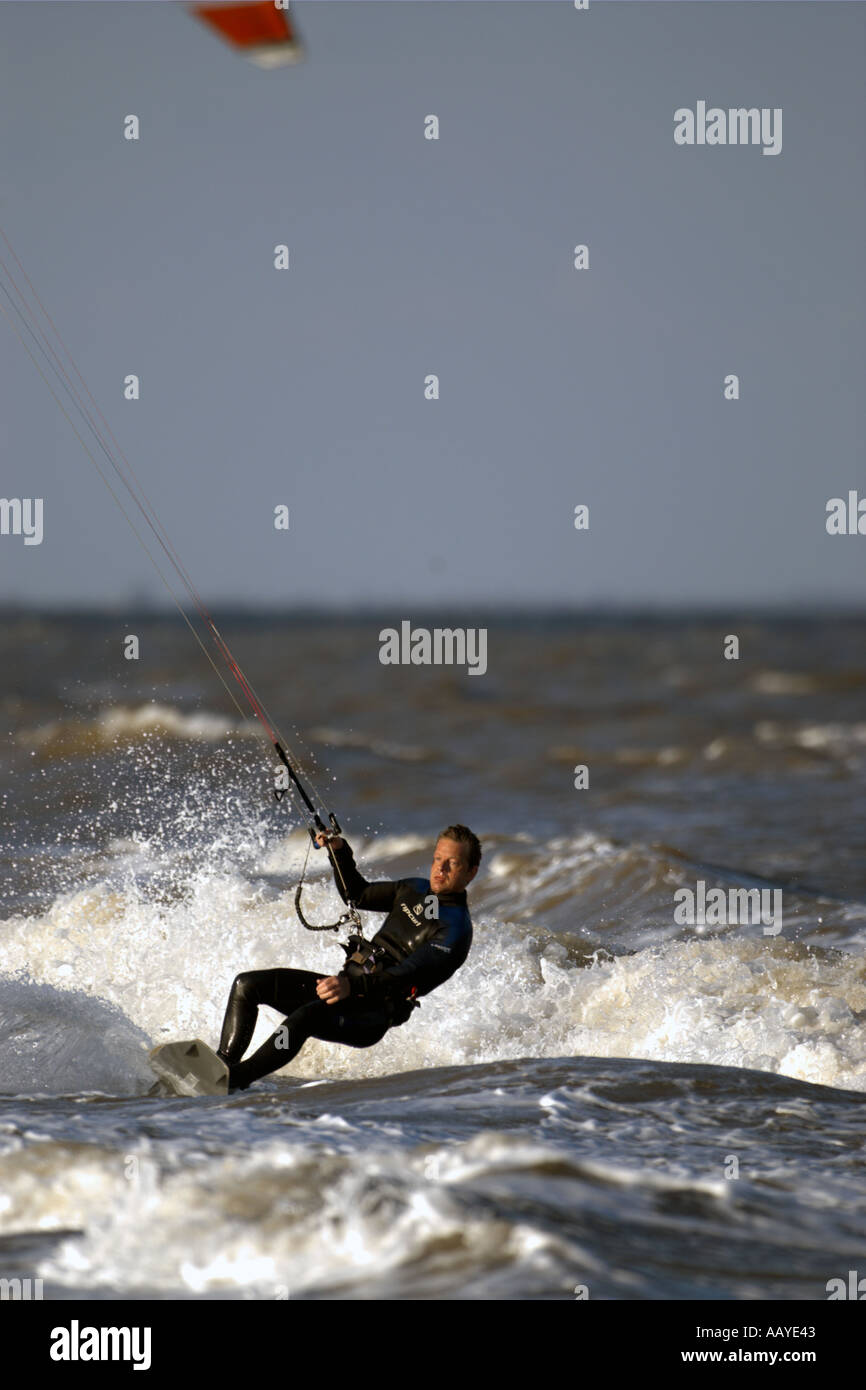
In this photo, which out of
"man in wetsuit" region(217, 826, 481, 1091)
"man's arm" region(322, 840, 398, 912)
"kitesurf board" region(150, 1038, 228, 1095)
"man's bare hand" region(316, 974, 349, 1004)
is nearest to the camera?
"kitesurf board" region(150, 1038, 228, 1095)

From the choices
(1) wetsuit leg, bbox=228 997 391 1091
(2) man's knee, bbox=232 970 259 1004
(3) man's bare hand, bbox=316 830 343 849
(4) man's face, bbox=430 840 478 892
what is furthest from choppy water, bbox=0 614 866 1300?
(3) man's bare hand, bbox=316 830 343 849

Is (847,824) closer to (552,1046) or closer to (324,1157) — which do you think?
(552,1046)

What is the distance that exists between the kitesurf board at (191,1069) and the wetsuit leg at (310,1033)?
65mm

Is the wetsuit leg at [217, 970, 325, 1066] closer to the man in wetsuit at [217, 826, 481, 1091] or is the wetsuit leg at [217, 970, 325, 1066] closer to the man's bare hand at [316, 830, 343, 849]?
the man in wetsuit at [217, 826, 481, 1091]

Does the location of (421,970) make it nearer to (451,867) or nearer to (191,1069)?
(451,867)

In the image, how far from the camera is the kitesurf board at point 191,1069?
697cm

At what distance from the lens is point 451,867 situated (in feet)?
24.4

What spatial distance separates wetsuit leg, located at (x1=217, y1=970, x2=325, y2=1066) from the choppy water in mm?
293

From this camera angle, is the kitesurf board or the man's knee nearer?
the kitesurf board

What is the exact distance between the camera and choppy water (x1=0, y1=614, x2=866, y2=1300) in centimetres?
488

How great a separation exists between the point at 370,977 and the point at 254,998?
1.98ft

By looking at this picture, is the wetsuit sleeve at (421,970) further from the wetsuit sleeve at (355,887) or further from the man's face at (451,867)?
the wetsuit sleeve at (355,887)

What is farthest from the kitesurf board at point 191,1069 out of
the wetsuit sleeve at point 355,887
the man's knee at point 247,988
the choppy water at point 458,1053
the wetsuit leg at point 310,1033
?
the wetsuit sleeve at point 355,887
